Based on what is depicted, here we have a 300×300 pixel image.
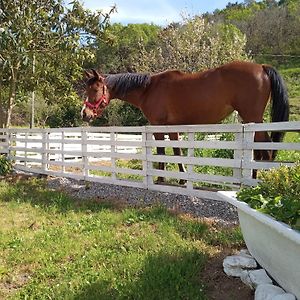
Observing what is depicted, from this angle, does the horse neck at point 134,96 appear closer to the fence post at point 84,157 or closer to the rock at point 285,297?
the fence post at point 84,157

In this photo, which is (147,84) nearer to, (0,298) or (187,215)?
(187,215)

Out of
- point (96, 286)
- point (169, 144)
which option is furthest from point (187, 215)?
Result: point (96, 286)

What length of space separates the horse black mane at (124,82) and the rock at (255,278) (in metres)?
4.50

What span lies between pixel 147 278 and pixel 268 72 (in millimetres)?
3932

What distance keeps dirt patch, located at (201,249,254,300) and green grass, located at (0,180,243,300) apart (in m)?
0.06

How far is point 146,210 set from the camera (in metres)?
5.28

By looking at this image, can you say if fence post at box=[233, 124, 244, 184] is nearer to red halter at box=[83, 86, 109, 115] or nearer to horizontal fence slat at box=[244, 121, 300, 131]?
horizontal fence slat at box=[244, 121, 300, 131]

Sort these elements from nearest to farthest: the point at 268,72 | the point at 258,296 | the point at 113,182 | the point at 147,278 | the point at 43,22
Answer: the point at 258,296
the point at 147,278
the point at 268,72
the point at 113,182
the point at 43,22

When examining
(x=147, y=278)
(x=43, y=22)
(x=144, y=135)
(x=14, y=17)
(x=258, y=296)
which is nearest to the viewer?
(x=258, y=296)

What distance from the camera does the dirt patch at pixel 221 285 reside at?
9.62 feet

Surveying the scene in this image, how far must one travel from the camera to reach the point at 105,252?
3.96m

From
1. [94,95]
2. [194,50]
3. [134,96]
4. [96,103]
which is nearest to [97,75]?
[94,95]

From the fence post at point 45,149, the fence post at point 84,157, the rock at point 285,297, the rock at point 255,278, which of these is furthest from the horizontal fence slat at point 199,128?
the fence post at point 45,149

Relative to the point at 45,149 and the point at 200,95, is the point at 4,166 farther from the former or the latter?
the point at 200,95
